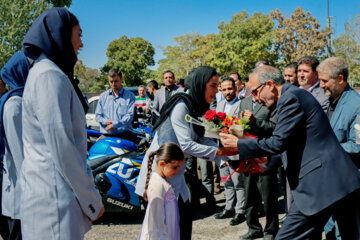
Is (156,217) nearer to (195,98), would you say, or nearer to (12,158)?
(195,98)

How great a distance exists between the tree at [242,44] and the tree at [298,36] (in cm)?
181

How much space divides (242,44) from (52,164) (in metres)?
48.0

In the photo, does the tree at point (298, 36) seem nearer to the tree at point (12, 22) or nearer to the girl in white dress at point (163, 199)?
the tree at point (12, 22)

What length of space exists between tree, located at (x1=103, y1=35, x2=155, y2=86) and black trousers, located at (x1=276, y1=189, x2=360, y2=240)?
61980mm

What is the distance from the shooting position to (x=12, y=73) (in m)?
2.99

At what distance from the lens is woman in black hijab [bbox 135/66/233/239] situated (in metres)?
3.42

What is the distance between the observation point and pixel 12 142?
2.76 metres

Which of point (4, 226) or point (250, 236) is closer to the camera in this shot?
point (4, 226)

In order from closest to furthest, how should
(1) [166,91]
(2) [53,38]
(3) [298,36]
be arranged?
(2) [53,38] → (1) [166,91] → (3) [298,36]

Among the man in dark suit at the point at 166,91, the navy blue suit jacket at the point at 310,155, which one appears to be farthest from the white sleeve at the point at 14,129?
the man in dark suit at the point at 166,91

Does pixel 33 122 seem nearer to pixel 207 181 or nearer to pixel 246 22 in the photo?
pixel 207 181

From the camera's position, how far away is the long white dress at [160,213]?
131 inches

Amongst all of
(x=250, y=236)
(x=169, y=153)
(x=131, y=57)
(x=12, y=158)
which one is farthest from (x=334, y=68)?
(x=131, y=57)

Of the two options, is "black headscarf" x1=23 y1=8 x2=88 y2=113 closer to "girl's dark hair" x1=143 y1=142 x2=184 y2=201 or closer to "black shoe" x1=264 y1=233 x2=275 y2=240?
"girl's dark hair" x1=143 y1=142 x2=184 y2=201
